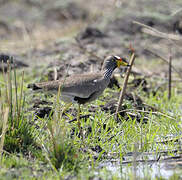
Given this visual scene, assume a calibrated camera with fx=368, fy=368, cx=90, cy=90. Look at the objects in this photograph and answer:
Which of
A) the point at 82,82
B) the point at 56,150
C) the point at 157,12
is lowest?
the point at 56,150

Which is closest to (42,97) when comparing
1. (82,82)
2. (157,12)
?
(82,82)

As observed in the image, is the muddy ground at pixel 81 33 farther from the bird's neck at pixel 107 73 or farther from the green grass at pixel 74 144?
the green grass at pixel 74 144

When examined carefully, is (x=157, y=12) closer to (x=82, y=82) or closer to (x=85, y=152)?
(x=82, y=82)

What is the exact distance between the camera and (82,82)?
5.16 metres

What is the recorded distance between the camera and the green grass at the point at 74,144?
383 centimetres

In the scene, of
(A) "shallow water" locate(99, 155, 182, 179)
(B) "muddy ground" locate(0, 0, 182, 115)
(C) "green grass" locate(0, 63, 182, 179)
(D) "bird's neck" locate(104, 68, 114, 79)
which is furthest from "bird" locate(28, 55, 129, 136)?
(B) "muddy ground" locate(0, 0, 182, 115)

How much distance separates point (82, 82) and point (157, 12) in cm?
545

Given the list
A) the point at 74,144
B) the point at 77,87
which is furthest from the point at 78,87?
the point at 74,144

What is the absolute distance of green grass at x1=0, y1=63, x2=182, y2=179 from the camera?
3.83 meters

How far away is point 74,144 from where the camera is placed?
439 centimetres

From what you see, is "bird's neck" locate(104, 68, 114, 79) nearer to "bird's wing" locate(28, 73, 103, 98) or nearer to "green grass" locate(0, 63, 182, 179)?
"bird's wing" locate(28, 73, 103, 98)

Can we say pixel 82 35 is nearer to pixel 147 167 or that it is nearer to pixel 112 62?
pixel 112 62

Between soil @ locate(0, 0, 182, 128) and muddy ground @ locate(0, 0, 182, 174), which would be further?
muddy ground @ locate(0, 0, 182, 174)

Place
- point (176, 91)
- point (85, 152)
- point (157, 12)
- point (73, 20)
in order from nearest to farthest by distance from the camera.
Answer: point (85, 152) < point (176, 91) < point (157, 12) < point (73, 20)
